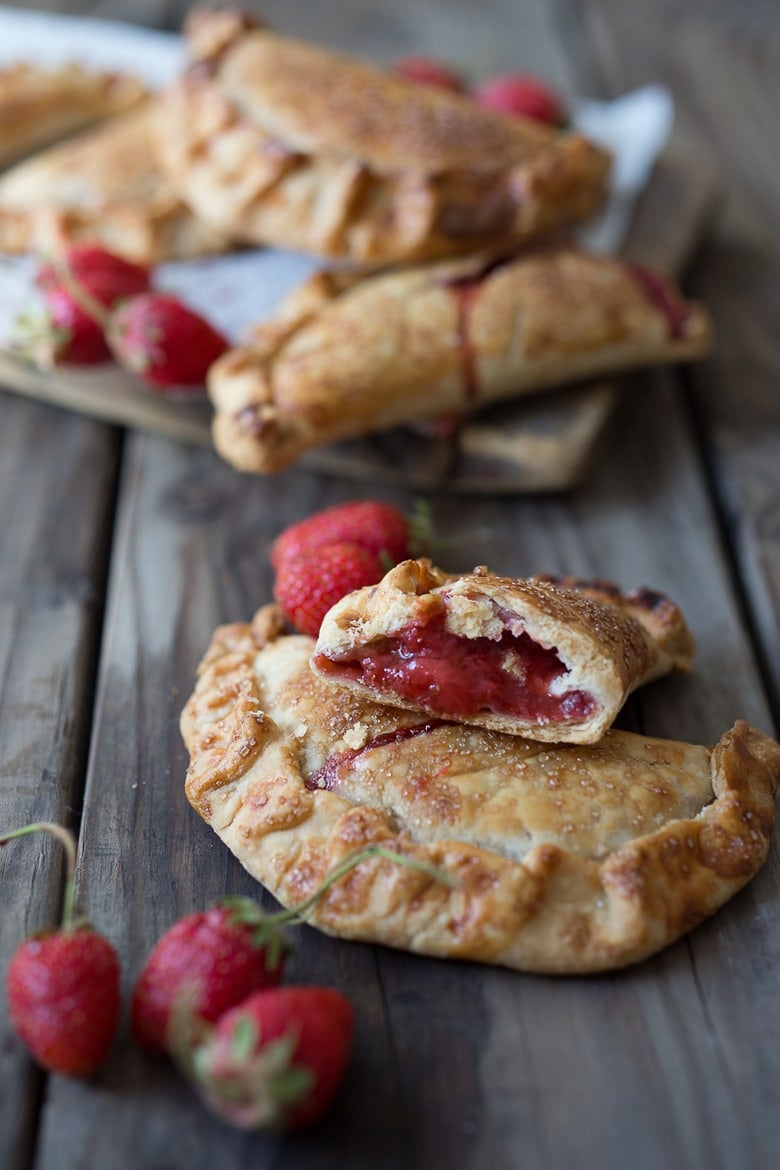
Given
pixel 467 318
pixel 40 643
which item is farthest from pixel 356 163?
pixel 40 643

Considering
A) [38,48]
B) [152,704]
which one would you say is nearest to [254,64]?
[38,48]

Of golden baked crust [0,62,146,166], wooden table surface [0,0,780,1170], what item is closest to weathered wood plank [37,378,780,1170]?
wooden table surface [0,0,780,1170]

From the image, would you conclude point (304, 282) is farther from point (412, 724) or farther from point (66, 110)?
point (412, 724)

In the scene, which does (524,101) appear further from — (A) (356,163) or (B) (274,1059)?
(B) (274,1059)

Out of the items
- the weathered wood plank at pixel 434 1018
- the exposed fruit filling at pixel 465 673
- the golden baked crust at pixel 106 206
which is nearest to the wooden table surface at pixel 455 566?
the weathered wood plank at pixel 434 1018

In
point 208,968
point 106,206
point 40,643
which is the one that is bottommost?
point 40,643

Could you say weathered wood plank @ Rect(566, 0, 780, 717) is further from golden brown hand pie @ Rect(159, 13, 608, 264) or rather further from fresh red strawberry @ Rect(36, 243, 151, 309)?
fresh red strawberry @ Rect(36, 243, 151, 309)

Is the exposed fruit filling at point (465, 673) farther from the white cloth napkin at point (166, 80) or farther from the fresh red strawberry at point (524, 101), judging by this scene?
the fresh red strawberry at point (524, 101)

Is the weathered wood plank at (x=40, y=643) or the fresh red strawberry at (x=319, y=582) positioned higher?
the fresh red strawberry at (x=319, y=582)
